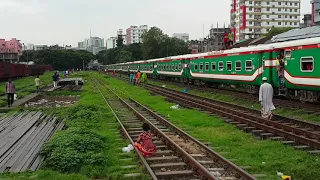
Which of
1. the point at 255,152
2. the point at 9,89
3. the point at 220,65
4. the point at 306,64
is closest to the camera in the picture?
the point at 255,152

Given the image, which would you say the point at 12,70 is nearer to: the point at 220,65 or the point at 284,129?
the point at 220,65

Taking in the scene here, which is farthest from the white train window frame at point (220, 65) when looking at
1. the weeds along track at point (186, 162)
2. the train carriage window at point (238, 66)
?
the weeds along track at point (186, 162)

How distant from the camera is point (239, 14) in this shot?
115375 mm

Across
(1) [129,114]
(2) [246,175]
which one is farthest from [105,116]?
(2) [246,175]

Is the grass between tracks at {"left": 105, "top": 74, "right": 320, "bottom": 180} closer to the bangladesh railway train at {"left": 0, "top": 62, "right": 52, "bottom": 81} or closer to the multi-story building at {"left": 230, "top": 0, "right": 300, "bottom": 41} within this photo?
the bangladesh railway train at {"left": 0, "top": 62, "right": 52, "bottom": 81}

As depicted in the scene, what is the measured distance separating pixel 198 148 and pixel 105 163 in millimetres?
2671

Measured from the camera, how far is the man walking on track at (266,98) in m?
13.1

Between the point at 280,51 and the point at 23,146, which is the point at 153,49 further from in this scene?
the point at 23,146

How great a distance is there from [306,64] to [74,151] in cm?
1086

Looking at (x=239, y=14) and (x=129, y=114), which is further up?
(x=239, y=14)

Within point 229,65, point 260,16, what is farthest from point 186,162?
point 260,16

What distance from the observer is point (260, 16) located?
11562 cm

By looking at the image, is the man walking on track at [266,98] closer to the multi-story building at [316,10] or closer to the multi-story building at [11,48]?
the multi-story building at [316,10]

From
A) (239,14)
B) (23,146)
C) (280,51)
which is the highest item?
(239,14)
